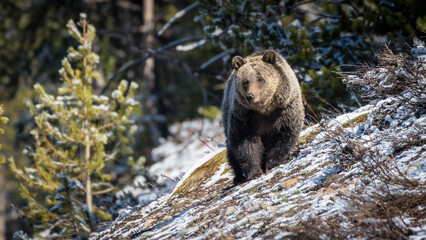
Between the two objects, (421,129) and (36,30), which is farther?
(36,30)

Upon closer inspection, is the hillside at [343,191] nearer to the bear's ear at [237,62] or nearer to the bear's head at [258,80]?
the bear's head at [258,80]

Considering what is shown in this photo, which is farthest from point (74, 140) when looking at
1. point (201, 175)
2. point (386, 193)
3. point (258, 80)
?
point (386, 193)

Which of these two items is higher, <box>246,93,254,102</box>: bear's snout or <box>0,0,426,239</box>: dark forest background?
<box>0,0,426,239</box>: dark forest background

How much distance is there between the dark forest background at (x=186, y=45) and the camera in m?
7.04

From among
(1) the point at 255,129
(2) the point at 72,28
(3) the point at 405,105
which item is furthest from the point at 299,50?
(2) the point at 72,28

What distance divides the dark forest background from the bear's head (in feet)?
1.76

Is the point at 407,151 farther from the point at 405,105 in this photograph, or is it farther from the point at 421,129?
the point at 405,105

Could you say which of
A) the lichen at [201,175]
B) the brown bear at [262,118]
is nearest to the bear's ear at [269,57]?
the brown bear at [262,118]

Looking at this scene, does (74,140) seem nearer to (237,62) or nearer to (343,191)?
(237,62)

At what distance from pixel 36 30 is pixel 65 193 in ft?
33.9

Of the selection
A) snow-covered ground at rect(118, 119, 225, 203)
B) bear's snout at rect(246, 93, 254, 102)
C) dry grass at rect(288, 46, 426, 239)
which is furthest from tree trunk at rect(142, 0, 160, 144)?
dry grass at rect(288, 46, 426, 239)

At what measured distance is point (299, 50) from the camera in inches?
287

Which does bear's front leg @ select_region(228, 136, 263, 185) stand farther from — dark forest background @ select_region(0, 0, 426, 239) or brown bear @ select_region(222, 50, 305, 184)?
dark forest background @ select_region(0, 0, 426, 239)

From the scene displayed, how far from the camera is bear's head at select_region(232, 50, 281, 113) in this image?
4883 mm
